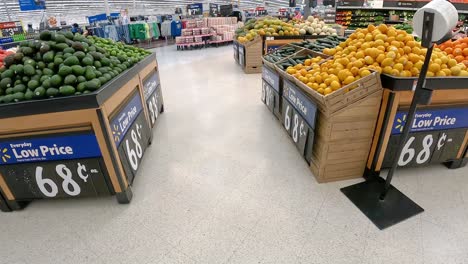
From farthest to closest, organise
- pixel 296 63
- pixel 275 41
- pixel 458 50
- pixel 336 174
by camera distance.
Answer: pixel 275 41 → pixel 296 63 → pixel 458 50 → pixel 336 174

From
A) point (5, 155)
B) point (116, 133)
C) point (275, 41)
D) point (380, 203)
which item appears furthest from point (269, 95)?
point (275, 41)

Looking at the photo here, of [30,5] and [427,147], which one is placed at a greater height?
[30,5]

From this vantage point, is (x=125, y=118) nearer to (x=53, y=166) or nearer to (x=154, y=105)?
(x=53, y=166)

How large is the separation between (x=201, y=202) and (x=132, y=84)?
140 cm

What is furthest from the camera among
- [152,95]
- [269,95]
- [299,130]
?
[269,95]

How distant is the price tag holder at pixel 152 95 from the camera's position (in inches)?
131

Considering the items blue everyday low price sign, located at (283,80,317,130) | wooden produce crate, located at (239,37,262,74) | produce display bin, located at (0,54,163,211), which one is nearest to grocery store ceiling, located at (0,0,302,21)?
wooden produce crate, located at (239,37,262,74)

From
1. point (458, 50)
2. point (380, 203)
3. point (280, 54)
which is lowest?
point (380, 203)

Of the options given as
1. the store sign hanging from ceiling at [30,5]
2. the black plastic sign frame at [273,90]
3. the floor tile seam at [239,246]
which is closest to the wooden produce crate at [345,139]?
the floor tile seam at [239,246]

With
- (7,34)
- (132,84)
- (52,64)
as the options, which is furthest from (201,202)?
(7,34)

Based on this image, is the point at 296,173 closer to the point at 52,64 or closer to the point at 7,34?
the point at 52,64

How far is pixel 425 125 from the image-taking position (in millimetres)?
2154

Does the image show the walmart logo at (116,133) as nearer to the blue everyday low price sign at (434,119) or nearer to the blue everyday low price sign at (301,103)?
the blue everyday low price sign at (301,103)

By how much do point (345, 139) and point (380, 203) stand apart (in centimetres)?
58
